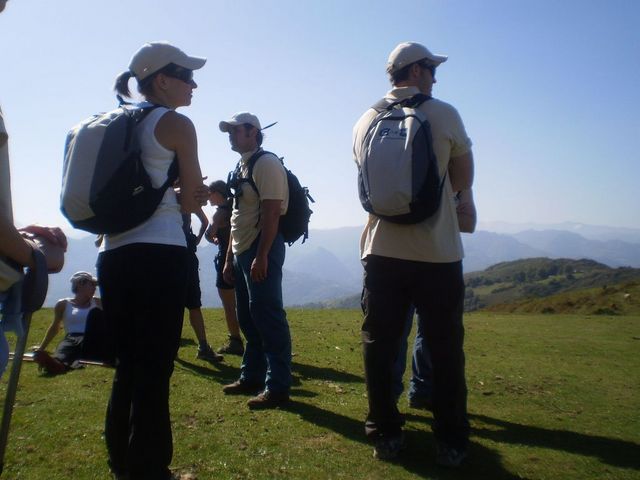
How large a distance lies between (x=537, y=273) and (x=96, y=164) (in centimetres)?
14024

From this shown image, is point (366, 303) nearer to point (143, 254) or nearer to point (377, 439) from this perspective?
point (377, 439)

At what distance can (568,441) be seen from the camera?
13.7 feet

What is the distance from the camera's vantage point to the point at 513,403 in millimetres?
5250

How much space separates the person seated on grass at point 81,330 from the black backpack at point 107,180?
703mm

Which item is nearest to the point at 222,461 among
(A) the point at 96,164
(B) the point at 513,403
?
(A) the point at 96,164

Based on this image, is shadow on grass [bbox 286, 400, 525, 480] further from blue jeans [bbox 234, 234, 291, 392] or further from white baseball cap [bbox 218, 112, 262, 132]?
white baseball cap [bbox 218, 112, 262, 132]

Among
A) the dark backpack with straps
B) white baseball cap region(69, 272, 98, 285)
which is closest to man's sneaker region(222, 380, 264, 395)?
the dark backpack with straps

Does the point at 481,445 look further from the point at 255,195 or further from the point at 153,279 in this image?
the point at 255,195

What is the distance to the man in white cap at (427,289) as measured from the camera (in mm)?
3654

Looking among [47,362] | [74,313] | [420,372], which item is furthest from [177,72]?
[74,313]

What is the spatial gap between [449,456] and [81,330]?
16.0ft

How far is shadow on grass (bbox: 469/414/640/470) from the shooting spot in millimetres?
3862

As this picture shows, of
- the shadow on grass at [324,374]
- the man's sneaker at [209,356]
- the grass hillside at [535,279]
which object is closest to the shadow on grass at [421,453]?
the shadow on grass at [324,374]

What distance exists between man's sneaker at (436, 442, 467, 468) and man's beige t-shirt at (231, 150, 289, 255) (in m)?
2.42
